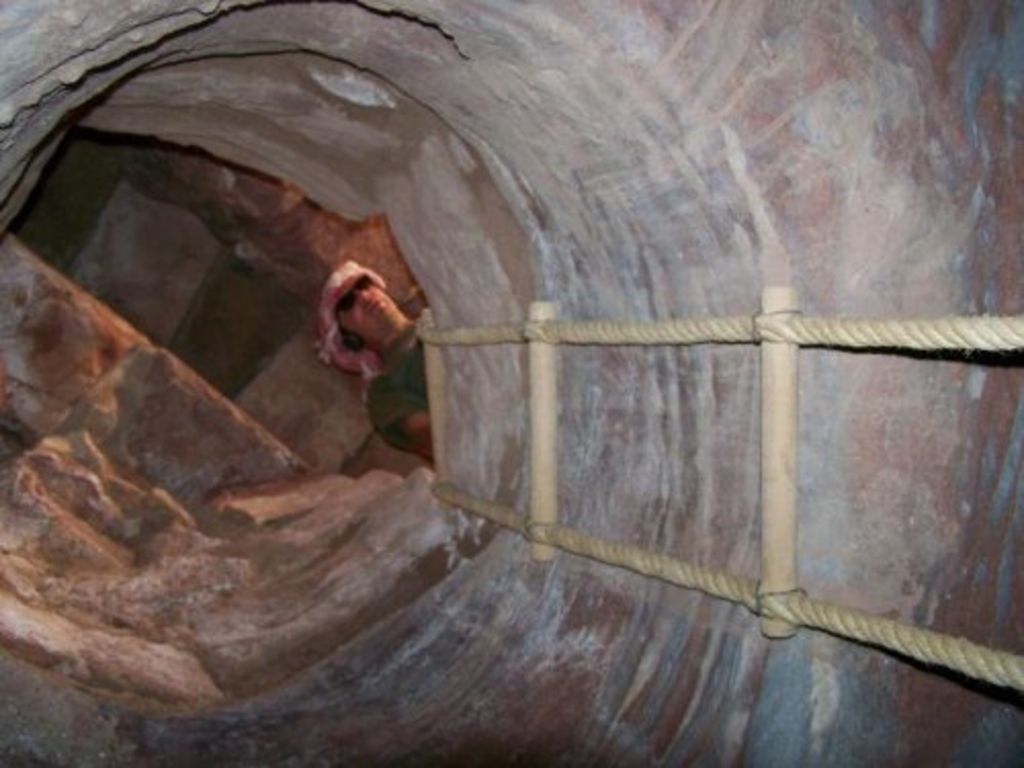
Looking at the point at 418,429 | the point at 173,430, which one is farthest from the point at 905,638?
the point at 173,430

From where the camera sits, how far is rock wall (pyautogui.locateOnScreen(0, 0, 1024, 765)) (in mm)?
1629

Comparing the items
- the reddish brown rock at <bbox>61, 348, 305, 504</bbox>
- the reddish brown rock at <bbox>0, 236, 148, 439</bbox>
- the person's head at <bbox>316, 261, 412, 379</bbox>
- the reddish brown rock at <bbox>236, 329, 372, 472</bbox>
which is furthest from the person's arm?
the reddish brown rock at <bbox>236, 329, 372, 472</bbox>

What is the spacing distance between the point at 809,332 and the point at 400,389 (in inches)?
117

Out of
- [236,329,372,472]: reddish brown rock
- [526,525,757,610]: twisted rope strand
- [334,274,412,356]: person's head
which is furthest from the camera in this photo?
[236,329,372,472]: reddish brown rock

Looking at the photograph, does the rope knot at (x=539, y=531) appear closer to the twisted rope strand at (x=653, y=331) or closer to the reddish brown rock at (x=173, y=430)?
the twisted rope strand at (x=653, y=331)

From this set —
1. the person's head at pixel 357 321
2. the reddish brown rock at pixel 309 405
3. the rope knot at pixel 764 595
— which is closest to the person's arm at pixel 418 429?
the person's head at pixel 357 321

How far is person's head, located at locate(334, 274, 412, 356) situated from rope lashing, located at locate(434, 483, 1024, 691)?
2635 millimetres

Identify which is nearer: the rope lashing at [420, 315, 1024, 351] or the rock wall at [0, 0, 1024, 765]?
the rope lashing at [420, 315, 1024, 351]

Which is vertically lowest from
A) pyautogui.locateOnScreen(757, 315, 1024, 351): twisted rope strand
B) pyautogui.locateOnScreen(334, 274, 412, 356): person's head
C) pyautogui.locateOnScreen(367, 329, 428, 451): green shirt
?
pyautogui.locateOnScreen(367, 329, 428, 451): green shirt

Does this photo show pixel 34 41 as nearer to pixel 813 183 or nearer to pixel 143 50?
pixel 143 50

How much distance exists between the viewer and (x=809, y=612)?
161 centimetres

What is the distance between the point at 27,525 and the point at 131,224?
3.14 m

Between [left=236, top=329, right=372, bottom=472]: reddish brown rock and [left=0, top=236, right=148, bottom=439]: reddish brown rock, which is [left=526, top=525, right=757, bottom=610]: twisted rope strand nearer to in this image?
[left=0, top=236, right=148, bottom=439]: reddish brown rock

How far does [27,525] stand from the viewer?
11.2 feet
